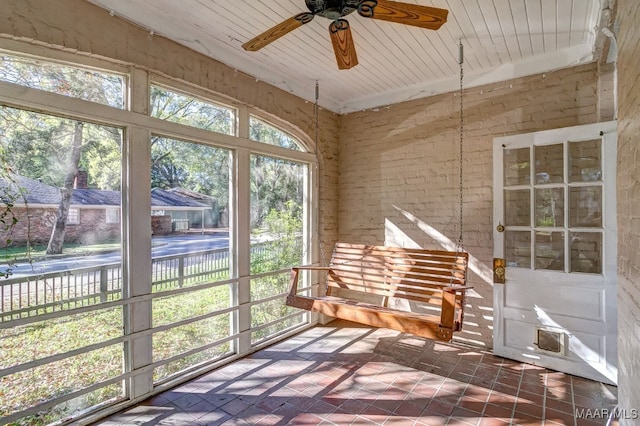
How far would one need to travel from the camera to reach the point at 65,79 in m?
2.14

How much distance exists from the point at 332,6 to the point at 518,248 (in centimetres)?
269

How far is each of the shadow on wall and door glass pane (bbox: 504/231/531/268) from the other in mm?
287

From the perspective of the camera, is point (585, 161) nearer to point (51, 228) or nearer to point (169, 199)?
point (169, 199)

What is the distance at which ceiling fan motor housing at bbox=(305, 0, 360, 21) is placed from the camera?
1.75 metres

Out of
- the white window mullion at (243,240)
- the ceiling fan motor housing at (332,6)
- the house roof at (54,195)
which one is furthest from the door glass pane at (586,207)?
the house roof at (54,195)

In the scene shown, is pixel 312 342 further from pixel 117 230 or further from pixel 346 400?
pixel 117 230

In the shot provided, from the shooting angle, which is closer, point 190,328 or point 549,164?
point 190,328

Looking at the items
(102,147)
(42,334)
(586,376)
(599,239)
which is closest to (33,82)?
(102,147)

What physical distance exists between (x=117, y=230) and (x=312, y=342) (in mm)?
2219

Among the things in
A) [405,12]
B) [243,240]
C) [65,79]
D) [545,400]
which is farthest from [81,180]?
[545,400]

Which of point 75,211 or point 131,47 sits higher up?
point 131,47

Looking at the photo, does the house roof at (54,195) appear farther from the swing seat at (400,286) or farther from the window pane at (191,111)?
the swing seat at (400,286)

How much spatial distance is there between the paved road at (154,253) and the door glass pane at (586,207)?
3.13m

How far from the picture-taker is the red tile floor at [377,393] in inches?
87.0
